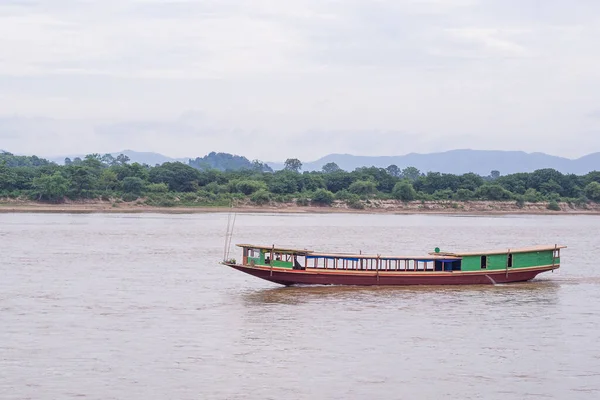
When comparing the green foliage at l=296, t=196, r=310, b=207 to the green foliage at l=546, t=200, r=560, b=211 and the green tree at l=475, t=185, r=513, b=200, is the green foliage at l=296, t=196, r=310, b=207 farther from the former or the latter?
the green foliage at l=546, t=200, r=560, b=211

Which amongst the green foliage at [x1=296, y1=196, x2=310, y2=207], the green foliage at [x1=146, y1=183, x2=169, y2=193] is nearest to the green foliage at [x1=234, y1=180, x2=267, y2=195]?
the green foliage at [x1=296, y1=196, x2=310, y2=207]

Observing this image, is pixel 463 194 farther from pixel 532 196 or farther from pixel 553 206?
pixel 553 206

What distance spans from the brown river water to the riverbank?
4362 centimetres

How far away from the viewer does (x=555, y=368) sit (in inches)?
842

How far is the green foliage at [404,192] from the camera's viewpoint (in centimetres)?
10131

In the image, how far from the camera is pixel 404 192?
3991 inches

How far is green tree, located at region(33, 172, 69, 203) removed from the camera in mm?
86562

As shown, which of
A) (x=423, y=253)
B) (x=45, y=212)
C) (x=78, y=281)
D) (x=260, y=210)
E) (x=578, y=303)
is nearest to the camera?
(x=578, y=303)

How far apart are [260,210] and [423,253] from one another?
49.2 meters

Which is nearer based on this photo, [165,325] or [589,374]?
[589,374]

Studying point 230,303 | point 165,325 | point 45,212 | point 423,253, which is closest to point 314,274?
point 230,303

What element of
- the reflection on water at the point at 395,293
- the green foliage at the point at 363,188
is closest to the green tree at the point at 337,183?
the green foliage at the point at 363,188

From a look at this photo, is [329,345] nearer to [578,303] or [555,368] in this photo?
[555,368]

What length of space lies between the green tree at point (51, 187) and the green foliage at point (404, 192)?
3721 cm
